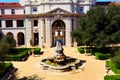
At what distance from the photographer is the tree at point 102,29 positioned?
1971 inches

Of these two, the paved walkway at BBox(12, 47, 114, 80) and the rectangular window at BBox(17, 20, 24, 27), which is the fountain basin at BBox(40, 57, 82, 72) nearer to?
the paved walkway at BBox(12, 47, 114, 80)

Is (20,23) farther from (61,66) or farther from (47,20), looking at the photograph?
(61,66)

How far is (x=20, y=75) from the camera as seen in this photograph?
36.1 m

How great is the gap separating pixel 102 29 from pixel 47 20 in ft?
66.3

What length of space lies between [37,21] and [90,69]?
36256 mm

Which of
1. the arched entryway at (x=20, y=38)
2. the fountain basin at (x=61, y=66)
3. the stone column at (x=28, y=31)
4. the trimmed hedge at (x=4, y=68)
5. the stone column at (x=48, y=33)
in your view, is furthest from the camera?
the arched entryway at (x=20, y=38)

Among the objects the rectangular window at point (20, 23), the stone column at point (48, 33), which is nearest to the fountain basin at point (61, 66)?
the stone column at point (48, 33)

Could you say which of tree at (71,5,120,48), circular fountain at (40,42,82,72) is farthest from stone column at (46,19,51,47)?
circular fountain at (40,42,82,72)

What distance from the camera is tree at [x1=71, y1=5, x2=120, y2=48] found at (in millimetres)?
50062

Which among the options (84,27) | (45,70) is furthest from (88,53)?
(45,70)

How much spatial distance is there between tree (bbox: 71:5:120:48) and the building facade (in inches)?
598

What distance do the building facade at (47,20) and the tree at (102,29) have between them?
49.9 feet

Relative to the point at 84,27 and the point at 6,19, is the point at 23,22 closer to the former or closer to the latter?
the point at 6,19

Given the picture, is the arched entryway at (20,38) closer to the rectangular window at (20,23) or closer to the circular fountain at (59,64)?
the rectangular window at (20,23)
